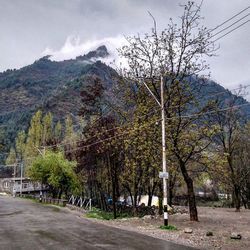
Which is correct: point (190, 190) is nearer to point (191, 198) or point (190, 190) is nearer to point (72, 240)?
point (191, 198)

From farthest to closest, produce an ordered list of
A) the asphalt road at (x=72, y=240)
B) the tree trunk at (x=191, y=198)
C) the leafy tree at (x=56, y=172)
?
the leafy tree at (x=56, y=172) < the tree trunk at (x=191, y=198) < the asphalt road at (x=72, y=240)

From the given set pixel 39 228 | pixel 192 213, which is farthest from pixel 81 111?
pixel 39 228

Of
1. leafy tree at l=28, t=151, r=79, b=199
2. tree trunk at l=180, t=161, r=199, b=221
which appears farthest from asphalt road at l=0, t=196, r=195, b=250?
leafy tree at l=28, t=151, r=79, b=199

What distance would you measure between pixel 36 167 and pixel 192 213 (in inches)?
1444

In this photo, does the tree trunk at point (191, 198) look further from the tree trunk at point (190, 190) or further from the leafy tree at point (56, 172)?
the leafy tree at point (56, 172)

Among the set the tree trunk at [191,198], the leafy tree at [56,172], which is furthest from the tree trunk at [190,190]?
the leafy tree at [56,172]

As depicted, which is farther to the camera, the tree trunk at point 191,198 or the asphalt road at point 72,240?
the tree trunk at point 191,198

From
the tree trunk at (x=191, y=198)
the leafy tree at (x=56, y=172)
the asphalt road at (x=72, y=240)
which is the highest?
the leafy tree at (x=56, y=172)

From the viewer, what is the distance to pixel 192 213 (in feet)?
97.7

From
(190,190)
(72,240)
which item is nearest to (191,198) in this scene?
(190,190)

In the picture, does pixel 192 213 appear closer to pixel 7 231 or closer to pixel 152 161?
pixel 152 161

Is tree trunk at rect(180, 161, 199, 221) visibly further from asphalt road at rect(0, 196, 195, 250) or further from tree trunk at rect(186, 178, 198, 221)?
asphalt road at rect(0, 196, 195, 250)

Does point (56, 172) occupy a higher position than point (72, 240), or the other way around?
point (56, 172)

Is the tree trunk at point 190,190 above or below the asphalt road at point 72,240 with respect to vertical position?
above
